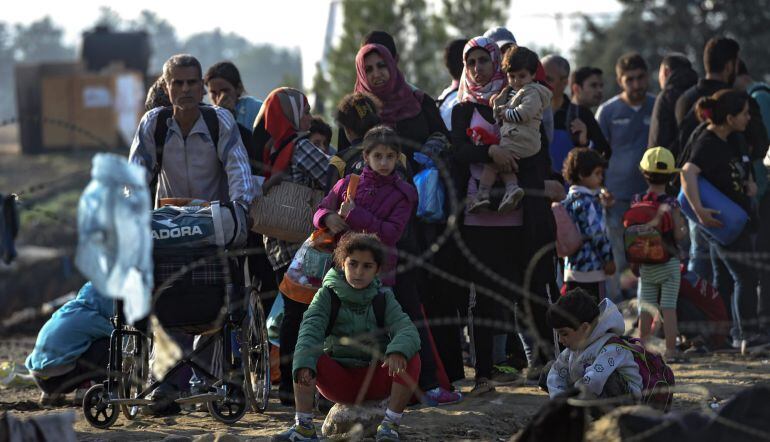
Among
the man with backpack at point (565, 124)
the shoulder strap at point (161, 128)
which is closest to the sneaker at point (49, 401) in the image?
the shoulder strap at point (161, 128)

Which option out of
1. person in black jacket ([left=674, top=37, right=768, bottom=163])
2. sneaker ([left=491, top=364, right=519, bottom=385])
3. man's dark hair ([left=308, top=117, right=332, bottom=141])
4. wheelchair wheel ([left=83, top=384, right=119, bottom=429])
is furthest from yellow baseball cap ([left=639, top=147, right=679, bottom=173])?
wheelchair wheel ([left=83, top=384, right=119, bottom=429])

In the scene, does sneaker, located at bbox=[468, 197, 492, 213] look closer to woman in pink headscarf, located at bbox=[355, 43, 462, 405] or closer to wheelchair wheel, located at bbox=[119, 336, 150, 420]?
woman in pink headscarf, located at bbox=[355, 43, 462, 405]

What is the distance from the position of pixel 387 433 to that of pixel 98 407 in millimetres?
1484

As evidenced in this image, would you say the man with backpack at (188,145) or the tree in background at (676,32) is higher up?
the tree in background at (676,32)

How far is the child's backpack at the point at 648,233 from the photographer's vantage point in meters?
9.09

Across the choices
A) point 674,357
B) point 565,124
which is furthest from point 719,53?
point 674,357

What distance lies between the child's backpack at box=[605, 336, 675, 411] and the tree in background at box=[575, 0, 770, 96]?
28132 mm

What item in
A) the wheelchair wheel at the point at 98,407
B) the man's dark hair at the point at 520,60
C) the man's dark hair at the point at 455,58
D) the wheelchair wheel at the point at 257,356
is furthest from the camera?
the man's dark hair at the point at 455,58

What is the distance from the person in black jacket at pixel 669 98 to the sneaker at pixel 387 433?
4.09 meters

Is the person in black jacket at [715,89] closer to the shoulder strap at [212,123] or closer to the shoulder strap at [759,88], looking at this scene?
the shoulder strap at [759,88]

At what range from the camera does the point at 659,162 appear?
9078mm

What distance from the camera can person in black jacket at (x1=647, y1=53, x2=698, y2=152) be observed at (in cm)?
1010

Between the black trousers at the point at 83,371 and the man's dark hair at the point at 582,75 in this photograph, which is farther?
the man's dark hair at the point at 582,75

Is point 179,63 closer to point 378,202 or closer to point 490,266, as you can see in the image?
point 378,202
